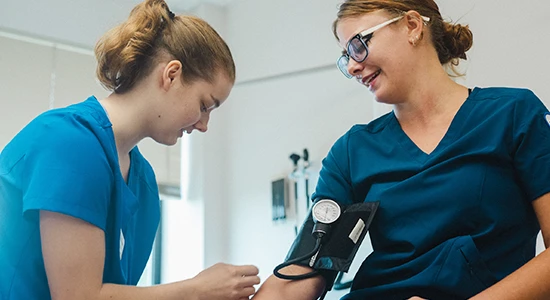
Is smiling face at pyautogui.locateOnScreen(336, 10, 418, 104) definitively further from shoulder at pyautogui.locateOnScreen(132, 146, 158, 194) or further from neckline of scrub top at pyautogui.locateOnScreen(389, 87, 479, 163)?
shoulder at pyautogui.locateOnScreen(132, 146, 158, 194)

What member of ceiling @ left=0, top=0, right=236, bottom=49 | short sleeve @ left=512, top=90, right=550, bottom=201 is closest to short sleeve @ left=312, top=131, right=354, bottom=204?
short sleeve @ left=512, top=90, right=550, bottom=201

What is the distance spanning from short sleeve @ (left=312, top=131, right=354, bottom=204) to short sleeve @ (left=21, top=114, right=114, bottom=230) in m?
0.50

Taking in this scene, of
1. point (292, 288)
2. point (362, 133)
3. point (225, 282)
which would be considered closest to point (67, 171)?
point (225, 282)

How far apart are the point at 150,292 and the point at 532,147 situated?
0.80 meters

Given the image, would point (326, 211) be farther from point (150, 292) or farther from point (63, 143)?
point (63, 143)

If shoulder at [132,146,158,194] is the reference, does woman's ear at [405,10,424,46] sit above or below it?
above

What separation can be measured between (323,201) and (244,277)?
0.81ft

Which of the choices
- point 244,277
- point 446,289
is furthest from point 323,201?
point 446,289

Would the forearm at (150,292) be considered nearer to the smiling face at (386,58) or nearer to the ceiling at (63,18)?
the smiling face at (386,58)

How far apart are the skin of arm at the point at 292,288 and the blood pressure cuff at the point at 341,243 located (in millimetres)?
18

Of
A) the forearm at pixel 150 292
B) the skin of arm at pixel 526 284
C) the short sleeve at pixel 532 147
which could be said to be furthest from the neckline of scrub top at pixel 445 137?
the forearm at pixel 150 292

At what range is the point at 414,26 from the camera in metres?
1.52

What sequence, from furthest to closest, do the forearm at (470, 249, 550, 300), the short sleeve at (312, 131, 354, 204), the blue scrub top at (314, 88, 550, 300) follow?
the short sleeve at (312, 131, 354, 204) < the blue scrub top at (314, 88, 550, 300) < the forearm at (470, 249, 550, 300)

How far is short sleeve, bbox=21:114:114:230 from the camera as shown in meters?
1.15
